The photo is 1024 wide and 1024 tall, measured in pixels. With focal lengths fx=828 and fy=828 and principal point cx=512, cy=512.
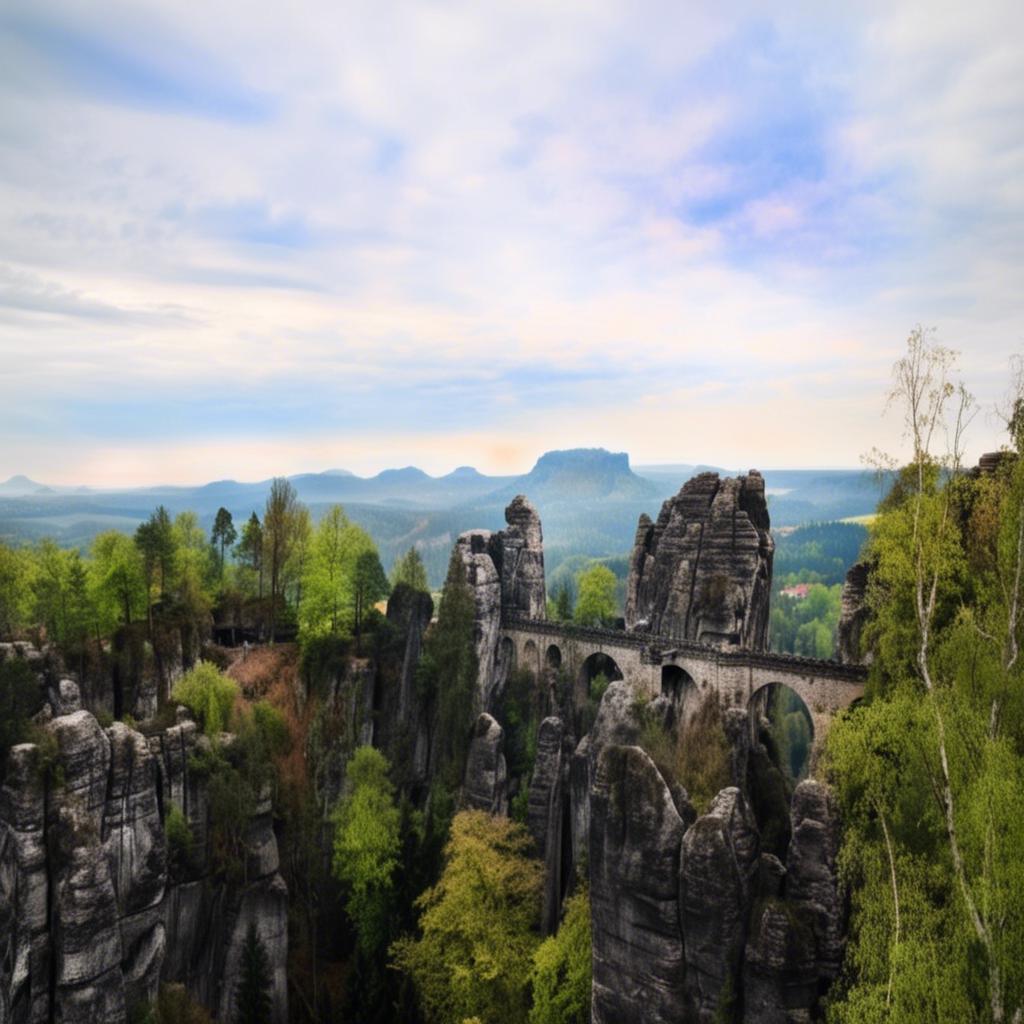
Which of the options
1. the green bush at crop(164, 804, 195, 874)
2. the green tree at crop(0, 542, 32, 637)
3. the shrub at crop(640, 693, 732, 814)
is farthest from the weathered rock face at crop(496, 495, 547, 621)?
the green tree at crop(0, 542, 32, 637)

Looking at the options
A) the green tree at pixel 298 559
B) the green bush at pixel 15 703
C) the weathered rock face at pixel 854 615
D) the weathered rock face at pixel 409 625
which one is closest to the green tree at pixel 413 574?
Result: the weathered rock face at pixel 409 625

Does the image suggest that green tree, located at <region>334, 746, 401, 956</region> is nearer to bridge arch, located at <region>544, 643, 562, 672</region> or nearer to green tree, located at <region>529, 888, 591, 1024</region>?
green tree, located at <region>529, 888, 591, 1024</region>

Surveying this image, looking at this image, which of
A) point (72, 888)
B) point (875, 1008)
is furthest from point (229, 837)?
point (875, 1008)

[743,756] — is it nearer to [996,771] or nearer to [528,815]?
[528,815]

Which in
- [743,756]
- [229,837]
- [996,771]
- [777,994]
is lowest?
[229,837]

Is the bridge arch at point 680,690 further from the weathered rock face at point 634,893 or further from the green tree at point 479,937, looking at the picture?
the weathered rock face at point 634,893

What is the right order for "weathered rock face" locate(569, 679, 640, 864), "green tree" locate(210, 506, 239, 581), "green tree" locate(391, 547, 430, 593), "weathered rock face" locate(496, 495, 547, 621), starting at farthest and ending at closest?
"green tree" locate(210, 506, 239, 581) < "weathered rock face" locate(496, 495, 547, 621) < "green tree" locate(391, 547, 430, 593) < "weathered rock face" locate(569, 679, 640, 864)

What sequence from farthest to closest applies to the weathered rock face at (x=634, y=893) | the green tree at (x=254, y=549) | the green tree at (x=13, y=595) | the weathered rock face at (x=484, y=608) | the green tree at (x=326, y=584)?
the green tree at (x=254, y=549), the weathered rock face at (x=484, y=608), the green tree at (x=326, y=584), the green tree at (x=13, y=595), the weathered rock face at (x=634, y=893)
